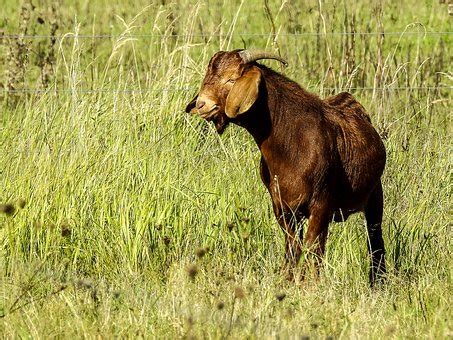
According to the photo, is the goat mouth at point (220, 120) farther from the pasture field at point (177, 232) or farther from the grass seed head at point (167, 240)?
the grass seed head at point (167, 240)

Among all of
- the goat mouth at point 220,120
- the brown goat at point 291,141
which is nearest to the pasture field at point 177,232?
the brown goat at point 291,141

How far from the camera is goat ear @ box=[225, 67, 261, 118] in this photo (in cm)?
609

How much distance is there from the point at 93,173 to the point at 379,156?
1.92 metres

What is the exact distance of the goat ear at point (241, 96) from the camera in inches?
240

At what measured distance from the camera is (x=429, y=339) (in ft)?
16.8

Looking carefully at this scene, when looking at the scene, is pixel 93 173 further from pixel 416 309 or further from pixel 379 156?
pixel 416 309

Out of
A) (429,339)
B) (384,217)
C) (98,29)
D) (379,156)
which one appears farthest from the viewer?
(98,29)

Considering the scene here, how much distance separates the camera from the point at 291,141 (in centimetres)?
639

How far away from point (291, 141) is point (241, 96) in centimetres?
49

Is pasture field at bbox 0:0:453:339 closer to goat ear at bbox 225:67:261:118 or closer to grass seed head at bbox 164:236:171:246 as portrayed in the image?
grass seed head at bbox 164:236:171:246

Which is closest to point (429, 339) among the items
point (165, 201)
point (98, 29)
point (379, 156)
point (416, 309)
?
point (416, 309)

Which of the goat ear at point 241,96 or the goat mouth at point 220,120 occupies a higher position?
the goat ear at point 241,96

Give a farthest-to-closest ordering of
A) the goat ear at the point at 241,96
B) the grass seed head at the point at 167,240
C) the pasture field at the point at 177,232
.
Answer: the grass seed head at the point at 167,240 → the goat ear at the point at 241,96 → the pasture field at the point at 177,232

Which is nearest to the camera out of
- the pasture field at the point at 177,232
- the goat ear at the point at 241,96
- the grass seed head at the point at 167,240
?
the pasture field at the point at 177,232
